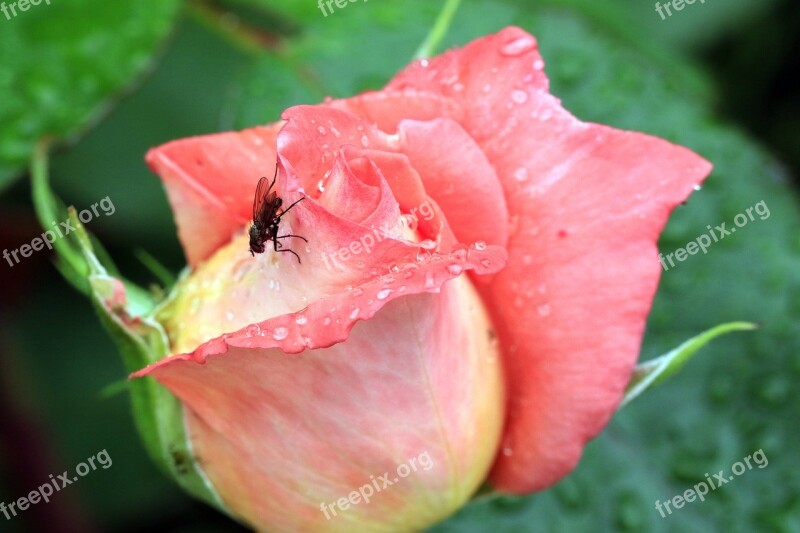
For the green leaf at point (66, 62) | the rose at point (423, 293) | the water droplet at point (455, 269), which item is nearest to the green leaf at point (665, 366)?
the rose at point (423, 293)

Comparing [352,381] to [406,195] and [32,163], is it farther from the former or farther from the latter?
[32,163]

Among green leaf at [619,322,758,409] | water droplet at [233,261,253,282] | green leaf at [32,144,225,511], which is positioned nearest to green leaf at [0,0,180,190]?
green leaf at [32,144,225,511]

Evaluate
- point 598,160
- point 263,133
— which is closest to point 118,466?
point 263,133

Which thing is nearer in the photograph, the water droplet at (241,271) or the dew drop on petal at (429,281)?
the dew drop on petal at (429,281)

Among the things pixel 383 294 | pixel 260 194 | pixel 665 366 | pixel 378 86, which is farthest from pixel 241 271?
pixel 378 86

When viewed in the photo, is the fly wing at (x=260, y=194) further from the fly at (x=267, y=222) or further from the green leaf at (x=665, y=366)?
the green leaf at (x=665, y=366)

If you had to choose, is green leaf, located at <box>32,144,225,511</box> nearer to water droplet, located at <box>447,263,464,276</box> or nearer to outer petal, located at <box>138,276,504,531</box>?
outer petal, located at <box>138,276,504,531</box>
